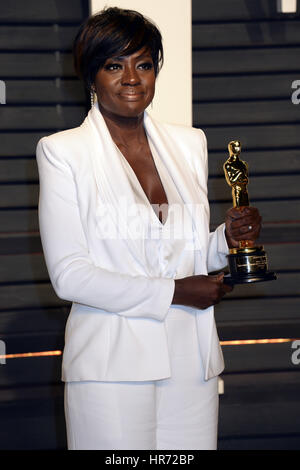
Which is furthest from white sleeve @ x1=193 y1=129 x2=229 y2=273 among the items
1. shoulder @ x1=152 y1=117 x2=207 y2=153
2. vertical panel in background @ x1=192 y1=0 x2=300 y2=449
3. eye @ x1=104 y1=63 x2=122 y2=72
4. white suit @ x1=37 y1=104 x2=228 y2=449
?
vertical panel in background @ x1=192 y1=0 x2=300 y2=449

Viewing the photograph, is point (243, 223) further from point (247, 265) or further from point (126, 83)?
point (126, 83)

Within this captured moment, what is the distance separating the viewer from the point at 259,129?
469 centimetres

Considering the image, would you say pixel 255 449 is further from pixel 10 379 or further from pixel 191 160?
pixel 191 160

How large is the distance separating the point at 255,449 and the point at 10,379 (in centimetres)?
144

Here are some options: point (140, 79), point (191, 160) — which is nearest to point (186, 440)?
point (191, 160)

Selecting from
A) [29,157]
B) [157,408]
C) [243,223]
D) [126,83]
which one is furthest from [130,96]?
[29,157]

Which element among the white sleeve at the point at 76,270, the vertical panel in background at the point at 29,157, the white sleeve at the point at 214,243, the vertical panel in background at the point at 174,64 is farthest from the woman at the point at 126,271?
the vertical panel in background at the point at 29,157

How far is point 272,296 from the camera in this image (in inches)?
183

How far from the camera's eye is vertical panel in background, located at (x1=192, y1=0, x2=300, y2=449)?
4.58m

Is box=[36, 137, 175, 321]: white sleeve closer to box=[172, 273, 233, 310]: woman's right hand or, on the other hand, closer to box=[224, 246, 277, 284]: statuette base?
box=[172, 273, 233, 310]: woman's right hand

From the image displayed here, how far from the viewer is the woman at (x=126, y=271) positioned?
82.6 inches

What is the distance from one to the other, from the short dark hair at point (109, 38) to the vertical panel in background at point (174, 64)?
4.68ft

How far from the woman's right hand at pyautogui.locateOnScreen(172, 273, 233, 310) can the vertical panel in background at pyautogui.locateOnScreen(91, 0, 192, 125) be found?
1.71 meters

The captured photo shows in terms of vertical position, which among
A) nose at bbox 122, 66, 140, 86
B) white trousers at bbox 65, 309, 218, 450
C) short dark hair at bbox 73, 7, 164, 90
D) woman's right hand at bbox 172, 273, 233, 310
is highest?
short dark hair at bbox 73, 7, 164, 90
